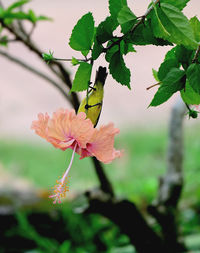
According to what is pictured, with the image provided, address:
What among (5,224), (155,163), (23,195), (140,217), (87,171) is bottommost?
(140,217)

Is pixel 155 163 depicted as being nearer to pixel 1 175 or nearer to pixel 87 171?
pixel 87 171

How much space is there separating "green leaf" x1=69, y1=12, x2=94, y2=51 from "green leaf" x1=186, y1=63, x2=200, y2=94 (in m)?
0.11

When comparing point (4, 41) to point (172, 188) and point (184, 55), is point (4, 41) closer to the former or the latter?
point (184, 55)

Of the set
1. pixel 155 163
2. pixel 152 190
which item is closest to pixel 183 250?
pixel 152 190

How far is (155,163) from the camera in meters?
2.73

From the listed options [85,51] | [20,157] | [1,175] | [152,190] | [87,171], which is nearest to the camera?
[85,51]

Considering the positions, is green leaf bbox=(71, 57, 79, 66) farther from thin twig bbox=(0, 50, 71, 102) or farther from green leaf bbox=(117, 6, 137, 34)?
thin twig bbox=(0, 50, 71, 102)

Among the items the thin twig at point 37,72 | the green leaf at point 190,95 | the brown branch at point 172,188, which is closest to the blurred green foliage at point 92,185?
the brown branch at point 172,188

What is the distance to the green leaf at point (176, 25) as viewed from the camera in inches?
12.5

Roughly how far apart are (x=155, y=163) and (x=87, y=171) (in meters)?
0.64

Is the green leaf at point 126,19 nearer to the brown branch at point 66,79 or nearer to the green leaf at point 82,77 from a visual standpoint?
the green leaf at point 82,77

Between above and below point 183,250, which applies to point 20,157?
above

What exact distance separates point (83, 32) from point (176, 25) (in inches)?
3.7

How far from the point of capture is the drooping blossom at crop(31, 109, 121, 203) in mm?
334
